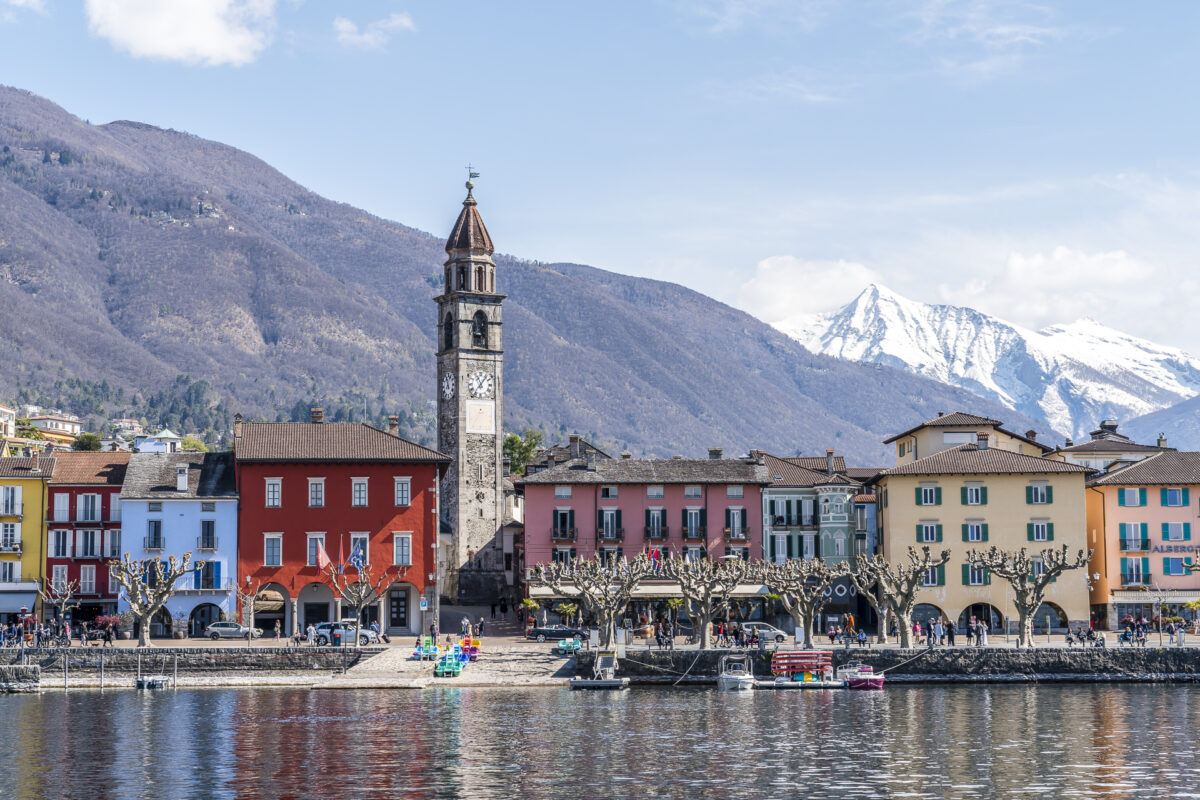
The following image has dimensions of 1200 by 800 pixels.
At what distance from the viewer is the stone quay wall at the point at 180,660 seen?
8400cm

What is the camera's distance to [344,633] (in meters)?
90.3

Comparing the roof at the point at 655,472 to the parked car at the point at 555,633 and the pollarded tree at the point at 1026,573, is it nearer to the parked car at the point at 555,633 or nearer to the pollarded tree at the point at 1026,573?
the parked car at the point at 555,633

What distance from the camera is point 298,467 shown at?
97062mm

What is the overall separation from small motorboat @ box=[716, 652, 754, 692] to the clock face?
48498mm

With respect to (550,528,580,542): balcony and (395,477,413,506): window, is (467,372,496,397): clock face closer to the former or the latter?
(550,528,580,542): balcony

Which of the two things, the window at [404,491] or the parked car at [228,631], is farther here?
the window at [404,491]

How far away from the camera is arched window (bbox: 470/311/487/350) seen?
128 m

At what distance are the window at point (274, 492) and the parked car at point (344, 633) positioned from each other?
7959 mm

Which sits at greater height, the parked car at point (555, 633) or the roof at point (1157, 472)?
the roof at point (1157, 472)

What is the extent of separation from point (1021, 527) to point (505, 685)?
35410 mm

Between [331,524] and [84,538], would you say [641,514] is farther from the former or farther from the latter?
[84,538]

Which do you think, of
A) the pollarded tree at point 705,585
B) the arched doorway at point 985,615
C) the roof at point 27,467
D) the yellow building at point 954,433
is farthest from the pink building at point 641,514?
the roof at point 27,467

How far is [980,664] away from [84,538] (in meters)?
52.6

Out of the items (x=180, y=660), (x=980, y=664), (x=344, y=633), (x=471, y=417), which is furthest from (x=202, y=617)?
(x=980, y=664)
